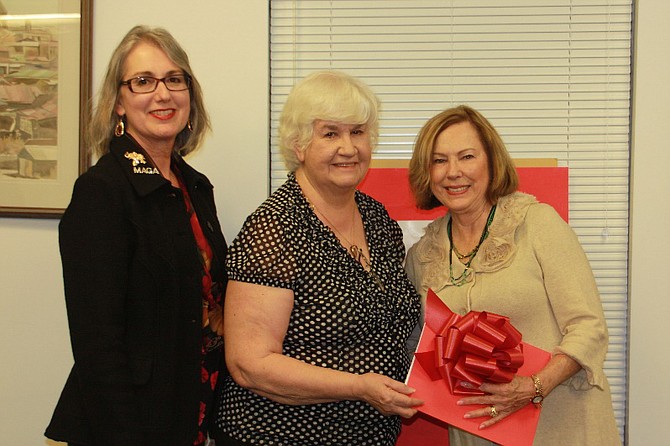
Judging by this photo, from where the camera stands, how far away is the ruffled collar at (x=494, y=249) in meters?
1.91

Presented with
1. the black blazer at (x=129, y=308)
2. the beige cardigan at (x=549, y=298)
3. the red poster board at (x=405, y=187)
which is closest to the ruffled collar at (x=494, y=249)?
the beige cardigan at (x=549, y=298)

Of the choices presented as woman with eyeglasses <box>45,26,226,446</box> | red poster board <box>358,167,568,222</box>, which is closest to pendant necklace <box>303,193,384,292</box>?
woman with eyeglasses <box>45,26,226,446</box>

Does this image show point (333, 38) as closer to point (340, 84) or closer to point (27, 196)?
point (340, 84)

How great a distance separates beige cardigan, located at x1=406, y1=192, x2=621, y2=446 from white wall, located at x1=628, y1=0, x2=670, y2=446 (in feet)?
2.37

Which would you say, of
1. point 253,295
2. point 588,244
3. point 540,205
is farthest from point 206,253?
point 588,244

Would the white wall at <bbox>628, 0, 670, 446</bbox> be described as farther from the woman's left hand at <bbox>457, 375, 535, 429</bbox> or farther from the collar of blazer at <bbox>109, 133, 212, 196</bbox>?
the collar of blazer at <bbox>109, 133, 212, 196</bbox>

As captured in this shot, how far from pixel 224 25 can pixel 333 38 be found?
413 millimetres

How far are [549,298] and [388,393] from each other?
55cm

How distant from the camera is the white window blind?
8.41 ft

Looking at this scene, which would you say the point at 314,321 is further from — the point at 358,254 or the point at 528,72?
the point at 528,72

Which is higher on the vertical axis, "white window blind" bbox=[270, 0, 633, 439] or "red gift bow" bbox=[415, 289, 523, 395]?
"white window blind" bbox=[270, 0, 633, 439]

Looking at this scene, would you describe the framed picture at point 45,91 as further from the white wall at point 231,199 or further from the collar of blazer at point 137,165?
the collar of blazer at point 137,165

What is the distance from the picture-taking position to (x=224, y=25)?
2545 mm

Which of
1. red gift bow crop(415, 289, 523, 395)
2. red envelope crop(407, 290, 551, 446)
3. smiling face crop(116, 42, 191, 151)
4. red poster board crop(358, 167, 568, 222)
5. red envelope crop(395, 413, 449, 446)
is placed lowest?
red envelope crop(395, 413, 449, 446)
